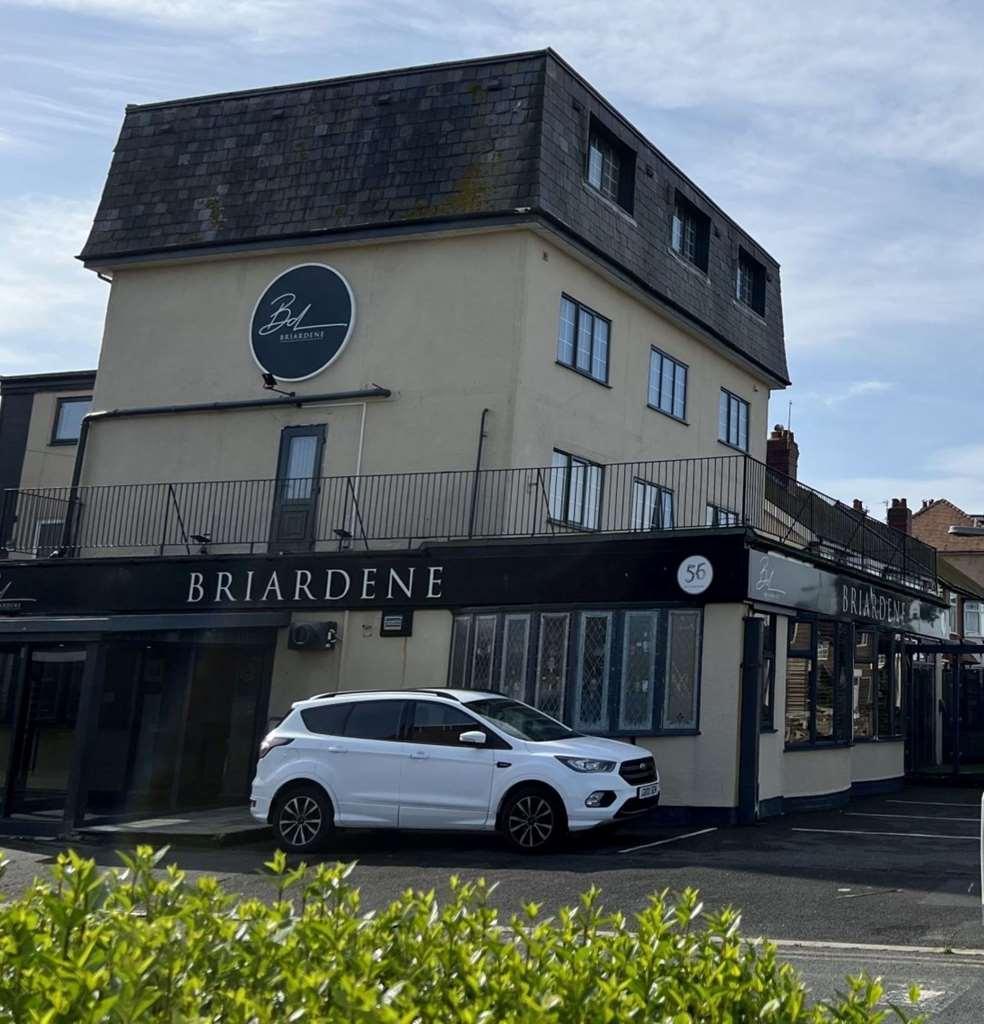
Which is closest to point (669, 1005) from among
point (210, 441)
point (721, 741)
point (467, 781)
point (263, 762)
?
point (467, 781)

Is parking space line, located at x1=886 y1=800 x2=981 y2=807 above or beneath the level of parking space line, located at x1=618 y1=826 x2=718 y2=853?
above

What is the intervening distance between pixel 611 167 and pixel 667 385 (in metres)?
4.19

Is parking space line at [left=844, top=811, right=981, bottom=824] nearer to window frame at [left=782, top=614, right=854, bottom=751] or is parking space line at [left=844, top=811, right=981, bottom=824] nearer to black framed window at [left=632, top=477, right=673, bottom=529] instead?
window frame at [left=782, top=614, right=854, bottom=751]

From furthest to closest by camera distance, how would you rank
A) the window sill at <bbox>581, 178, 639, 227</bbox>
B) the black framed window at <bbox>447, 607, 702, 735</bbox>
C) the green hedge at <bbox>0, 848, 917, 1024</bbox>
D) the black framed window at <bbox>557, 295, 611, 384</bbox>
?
the window sill at <bbox>581, 178, 639, 227</bbox>
the black framed window at <bbox>557, 295, 611, 384</bbox>
the black framed window at <bbox>447, 607, 702, 735</bbox>
the green hedge at <bbox>0, 848, 917, 1024</bbox>

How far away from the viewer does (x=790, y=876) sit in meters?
12.4

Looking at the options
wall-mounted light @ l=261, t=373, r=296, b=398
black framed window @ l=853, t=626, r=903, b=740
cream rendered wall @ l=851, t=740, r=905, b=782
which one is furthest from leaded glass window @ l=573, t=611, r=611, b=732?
wall-mounted light @ l=261, t=373, r=296, b=398

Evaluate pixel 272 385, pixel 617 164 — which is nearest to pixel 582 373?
pixel 617 164

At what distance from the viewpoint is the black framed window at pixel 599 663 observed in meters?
17.4

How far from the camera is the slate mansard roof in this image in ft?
69.8

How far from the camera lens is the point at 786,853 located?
1408 centimetres

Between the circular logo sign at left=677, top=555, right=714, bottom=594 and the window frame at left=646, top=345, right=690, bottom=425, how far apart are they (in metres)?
7.18

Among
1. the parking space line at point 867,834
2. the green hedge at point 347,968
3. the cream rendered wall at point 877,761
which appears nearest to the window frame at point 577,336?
the cream rendered wall at point 877,761

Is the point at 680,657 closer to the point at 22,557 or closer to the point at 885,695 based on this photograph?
the point at 885,695

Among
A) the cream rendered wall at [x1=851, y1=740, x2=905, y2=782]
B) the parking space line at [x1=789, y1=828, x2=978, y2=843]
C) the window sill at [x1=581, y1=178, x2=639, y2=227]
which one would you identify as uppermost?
the window sill at [x1=581, y1=178, x2=639, y2=227]
